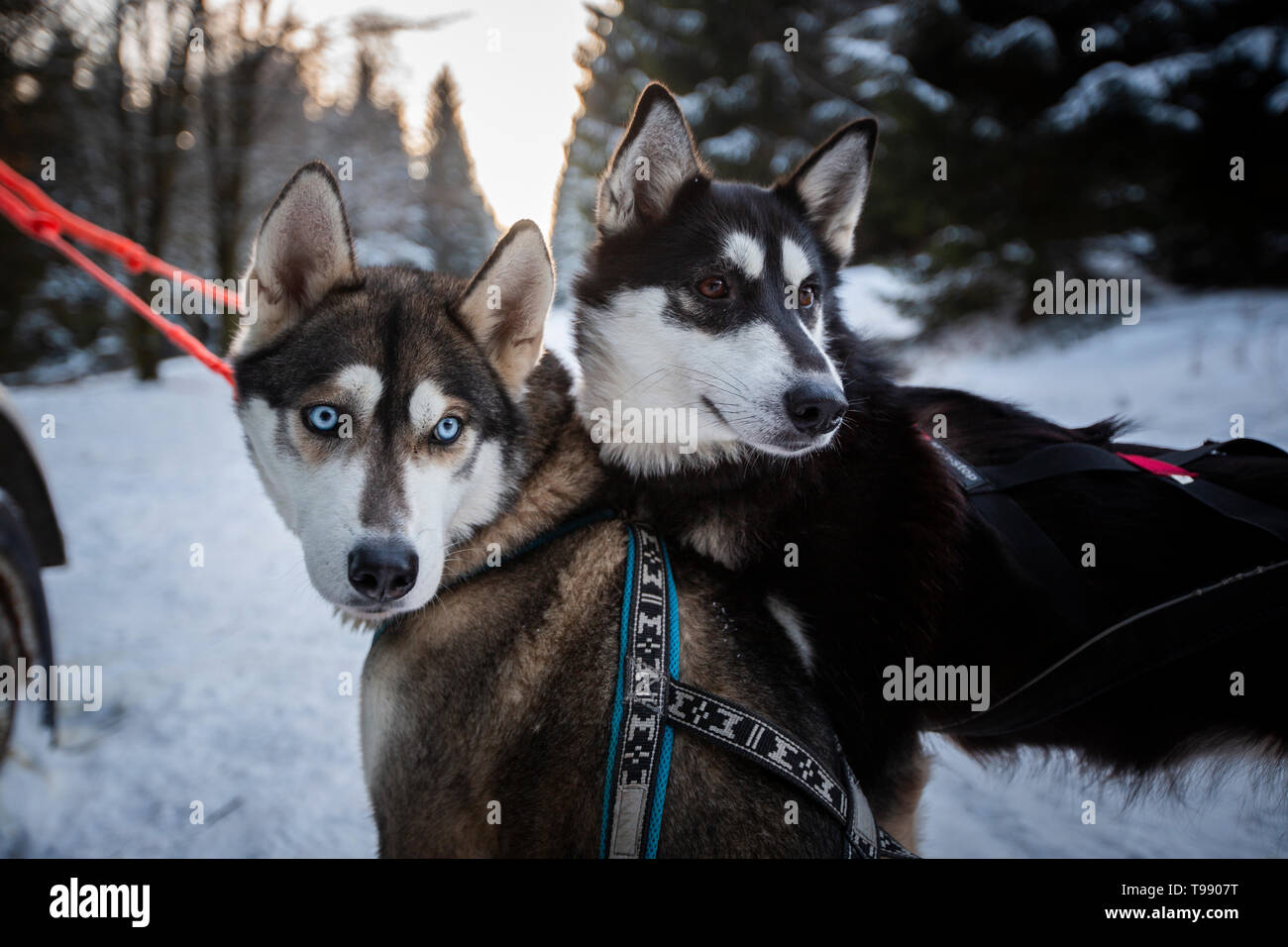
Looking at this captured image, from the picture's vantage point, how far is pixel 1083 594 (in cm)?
155

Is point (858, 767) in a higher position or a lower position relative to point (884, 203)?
lower

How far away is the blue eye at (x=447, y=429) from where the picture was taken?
5.34 ft

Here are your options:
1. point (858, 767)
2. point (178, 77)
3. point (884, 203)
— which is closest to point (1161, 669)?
point (858, 767)

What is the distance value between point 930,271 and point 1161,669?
23.6 ft

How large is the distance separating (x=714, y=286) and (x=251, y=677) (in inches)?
119

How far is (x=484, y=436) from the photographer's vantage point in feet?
5.48

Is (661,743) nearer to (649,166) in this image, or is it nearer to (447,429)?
(447,429)

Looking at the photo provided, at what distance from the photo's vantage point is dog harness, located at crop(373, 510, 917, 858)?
1.30 m

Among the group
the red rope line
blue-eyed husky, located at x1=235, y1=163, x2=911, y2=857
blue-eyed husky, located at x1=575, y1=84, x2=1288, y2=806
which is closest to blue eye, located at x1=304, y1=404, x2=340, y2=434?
blue-eyed husky, located at x1=235, y1=163, x2=911, y2=857

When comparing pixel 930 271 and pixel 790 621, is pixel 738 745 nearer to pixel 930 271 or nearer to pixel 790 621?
pixel 790 621

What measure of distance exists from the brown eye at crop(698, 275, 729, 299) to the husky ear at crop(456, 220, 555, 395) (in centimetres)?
54

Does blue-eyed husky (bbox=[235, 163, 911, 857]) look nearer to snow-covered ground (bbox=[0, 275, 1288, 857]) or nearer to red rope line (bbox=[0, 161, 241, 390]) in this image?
snow-covered ground (bbox=[0, 275, 1288, 857])

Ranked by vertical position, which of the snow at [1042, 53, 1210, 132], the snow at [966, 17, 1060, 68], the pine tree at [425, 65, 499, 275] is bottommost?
the snow at [1042, 53, 1210, 132]
